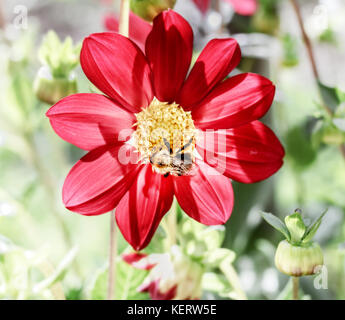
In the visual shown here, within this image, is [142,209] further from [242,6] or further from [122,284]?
[242,6]

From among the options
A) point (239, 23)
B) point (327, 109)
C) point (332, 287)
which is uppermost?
point (239, 23)

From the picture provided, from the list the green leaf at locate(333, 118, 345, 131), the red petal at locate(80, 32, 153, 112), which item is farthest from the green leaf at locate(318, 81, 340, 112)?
the red petal at locate(80, 32, 153, 112)

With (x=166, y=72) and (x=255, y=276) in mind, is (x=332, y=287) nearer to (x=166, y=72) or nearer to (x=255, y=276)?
(x=255, y=276)

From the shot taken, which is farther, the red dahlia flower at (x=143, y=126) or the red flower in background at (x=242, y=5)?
the red flower in background at (x=242, y=5)

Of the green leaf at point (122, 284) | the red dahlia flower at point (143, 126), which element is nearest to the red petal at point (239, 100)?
the red dahlia flower at point (143, 126)

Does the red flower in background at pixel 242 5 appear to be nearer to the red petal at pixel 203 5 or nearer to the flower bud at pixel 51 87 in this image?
the red petal at pixel 203 5

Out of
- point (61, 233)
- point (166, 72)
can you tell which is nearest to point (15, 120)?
point (61, 233)
